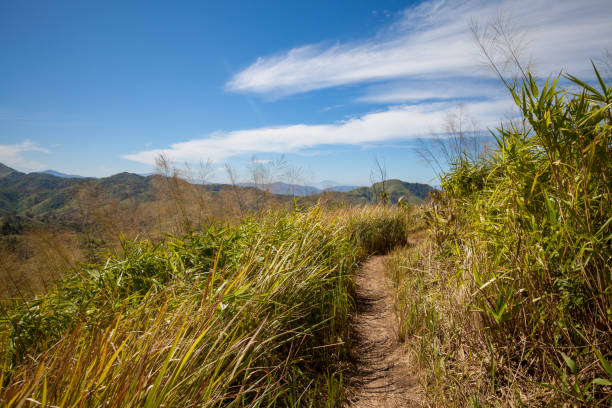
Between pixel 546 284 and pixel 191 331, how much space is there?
2.10 m

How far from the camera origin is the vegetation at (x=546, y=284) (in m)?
1.36

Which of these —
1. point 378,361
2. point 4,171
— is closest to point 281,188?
point 378,361

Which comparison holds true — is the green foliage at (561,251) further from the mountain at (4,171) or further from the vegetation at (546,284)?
the mountain at (4,171)

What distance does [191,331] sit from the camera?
151 centimetres

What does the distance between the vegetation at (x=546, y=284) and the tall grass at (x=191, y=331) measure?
0.92 meters

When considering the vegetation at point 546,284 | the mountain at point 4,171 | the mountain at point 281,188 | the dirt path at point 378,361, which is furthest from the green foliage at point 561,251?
the mountain at point 4,171

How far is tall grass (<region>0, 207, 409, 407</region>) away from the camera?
1.10 m

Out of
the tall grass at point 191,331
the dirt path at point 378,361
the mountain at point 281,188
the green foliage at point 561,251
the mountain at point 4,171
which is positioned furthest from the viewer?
the mountain at point 4,171

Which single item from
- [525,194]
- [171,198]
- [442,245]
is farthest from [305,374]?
[171,198]

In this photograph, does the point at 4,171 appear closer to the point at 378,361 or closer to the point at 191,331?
the point at 191,331

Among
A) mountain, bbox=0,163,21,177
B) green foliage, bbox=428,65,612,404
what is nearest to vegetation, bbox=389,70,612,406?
green foliage, bbox=428,65,612,404

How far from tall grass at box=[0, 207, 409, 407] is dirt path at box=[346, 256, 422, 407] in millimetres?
182

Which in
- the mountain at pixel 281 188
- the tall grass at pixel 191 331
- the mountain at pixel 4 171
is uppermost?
the mountain at pixel 4 171

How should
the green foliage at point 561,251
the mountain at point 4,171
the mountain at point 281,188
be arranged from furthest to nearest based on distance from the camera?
the mountain at point 4,171
the mountain at point 281,188
the green foliage at point 561,251
